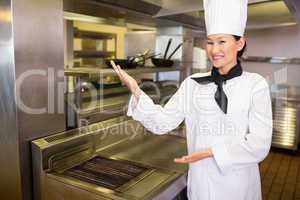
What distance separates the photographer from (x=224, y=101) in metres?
0.97

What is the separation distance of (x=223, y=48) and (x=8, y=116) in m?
0.88

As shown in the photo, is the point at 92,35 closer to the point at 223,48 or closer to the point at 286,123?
the point at 286,123

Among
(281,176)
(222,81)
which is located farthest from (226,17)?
(281,176)

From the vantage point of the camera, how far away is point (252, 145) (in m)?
0.90

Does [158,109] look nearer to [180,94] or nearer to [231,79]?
[180,94]

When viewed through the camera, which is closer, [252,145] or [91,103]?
[252,145]

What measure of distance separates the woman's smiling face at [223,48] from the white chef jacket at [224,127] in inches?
3.8

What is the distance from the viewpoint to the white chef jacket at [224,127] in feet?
2.99

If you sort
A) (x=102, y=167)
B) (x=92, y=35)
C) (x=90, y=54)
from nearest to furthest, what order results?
1. (x=102, y=167)
2. (x=92, y=35)
3. (x=90, y=54)

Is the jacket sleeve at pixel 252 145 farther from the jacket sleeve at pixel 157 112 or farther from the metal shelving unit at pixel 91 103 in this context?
the metal shelving unit at pixel 91 103

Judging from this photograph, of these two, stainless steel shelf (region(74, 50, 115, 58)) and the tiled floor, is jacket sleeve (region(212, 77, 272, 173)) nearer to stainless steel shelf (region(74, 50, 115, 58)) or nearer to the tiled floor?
the tiled floor

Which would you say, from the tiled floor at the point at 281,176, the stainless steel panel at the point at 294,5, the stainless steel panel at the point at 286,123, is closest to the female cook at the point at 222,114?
the stainless steel panel at the point at 294,5

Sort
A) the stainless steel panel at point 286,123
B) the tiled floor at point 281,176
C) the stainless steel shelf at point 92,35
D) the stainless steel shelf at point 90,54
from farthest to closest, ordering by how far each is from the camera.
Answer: the stainless steel shelf at point 90,54
the stainless steel shelf at point 92,35
the stainless steel panel at point 286,123
the tiled floor at point 281,176

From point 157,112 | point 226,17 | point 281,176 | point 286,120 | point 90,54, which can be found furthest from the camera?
point 90,54
